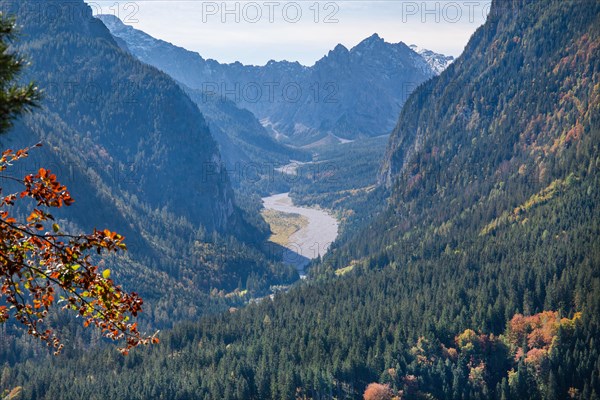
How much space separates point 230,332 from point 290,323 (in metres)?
Answer: 17.5

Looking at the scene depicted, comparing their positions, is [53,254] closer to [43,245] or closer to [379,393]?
[43,245]

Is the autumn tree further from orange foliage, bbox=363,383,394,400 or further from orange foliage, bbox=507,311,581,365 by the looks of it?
orange foliage, bbox=507,311,581,365

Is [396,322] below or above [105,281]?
below

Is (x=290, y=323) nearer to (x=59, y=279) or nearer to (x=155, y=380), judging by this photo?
(x=155, y=380)

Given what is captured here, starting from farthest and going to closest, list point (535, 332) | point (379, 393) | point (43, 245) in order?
1. point (535, 332)
2. point (379, 393)
3. point (43, 245)

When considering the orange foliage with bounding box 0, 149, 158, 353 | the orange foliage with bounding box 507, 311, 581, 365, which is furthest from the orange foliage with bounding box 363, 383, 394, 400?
the orange foliage with bounding box 0, 149, 158, 353

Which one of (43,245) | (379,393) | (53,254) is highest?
(43,245)

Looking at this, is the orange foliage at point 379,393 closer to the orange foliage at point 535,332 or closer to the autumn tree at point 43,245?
the orange foliage at point 535,332

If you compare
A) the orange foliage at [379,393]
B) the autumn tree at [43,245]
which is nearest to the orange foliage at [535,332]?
the orange foliage at [379,393]

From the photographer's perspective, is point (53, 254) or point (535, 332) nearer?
point (53, 254)

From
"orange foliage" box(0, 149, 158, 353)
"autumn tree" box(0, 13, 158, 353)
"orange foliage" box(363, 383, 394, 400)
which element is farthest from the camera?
"orange foliage" box(363, 383, 394, 400)

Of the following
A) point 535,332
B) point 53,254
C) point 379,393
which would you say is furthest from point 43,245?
point 535,332

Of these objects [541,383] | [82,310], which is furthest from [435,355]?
[82,310]

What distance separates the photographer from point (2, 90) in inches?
675
